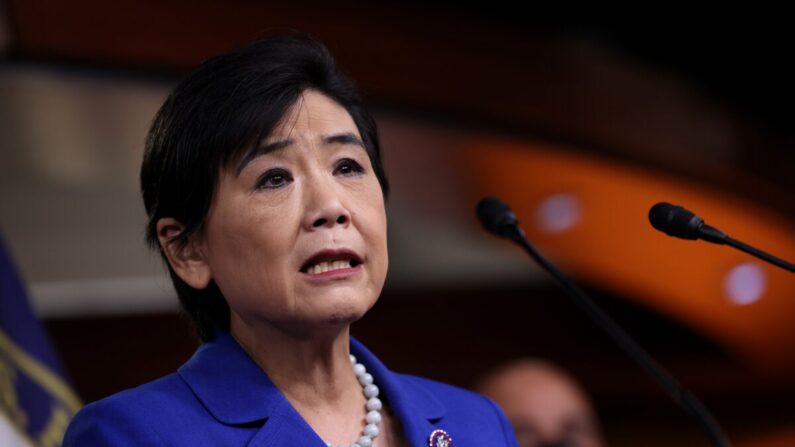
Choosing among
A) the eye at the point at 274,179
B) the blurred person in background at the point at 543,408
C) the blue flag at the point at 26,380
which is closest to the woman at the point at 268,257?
the eye at the point at 274,179

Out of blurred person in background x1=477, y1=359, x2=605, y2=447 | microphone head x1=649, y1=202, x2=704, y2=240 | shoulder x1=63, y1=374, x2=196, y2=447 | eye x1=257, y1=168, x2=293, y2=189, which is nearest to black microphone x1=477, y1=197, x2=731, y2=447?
microphone head x1=649, y1=202, x2=704, y2=240

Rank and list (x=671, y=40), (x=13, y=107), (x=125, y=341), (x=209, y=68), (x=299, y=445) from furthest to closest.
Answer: (x=13, y=107) → (x=125, y=341) → (x=671, y=40) → (x=209, y=68) → (x=299, y=445)

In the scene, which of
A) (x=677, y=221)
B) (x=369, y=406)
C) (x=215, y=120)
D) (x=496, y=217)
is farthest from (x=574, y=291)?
(x=215, y=120)

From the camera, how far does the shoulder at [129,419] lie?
1.42 meters

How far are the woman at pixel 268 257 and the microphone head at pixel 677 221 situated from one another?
37 centimetres

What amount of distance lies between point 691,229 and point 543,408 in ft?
5.38

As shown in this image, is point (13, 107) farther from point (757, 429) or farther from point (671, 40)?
point (757, 429)

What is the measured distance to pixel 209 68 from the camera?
62.6 inches

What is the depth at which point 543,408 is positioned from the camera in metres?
3.17

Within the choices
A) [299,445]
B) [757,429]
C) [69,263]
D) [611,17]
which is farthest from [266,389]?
[69,263]

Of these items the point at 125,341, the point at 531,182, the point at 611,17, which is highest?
A: the point at 611,17

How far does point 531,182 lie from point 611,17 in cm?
72

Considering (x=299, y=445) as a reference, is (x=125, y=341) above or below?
below

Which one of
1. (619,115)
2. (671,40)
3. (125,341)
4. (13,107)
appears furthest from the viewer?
(13,107)
